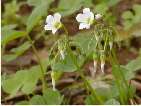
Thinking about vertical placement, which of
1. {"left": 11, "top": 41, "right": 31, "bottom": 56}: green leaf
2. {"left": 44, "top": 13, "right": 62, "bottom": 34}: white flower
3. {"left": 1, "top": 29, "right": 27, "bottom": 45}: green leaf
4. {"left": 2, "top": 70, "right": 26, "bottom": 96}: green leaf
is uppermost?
{"left": 44, "top": 13, "right": 62, "bottom": 34}: white flower

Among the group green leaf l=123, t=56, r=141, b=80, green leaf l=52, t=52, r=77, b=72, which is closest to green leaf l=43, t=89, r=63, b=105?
green leaf l=52, t=52, r=77, b=72

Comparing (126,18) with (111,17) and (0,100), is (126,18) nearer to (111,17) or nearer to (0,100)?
(111,17)

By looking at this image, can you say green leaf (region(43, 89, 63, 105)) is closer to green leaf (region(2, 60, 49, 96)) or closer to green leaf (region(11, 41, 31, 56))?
green leaf (region(2, 60, 49, 96))

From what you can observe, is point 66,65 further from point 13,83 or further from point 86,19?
point 13,83

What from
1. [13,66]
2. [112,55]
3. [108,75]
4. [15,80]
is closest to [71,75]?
[108,75]

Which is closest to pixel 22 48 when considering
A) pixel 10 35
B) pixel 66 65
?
pixel 10 35

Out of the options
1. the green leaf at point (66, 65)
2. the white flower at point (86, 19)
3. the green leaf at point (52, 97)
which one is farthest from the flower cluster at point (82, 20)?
the green leaf at point (52, 97)

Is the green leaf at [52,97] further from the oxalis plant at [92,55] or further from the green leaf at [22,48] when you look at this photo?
the green leaf at [22,48]

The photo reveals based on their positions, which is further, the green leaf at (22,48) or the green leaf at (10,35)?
the green leaf at (22,48)
